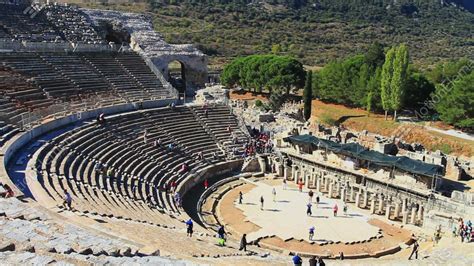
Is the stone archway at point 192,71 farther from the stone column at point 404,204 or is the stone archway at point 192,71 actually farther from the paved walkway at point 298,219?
the stone column at point 404,204

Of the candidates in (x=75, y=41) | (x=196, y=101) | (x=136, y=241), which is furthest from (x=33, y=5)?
(x=136, y=241)

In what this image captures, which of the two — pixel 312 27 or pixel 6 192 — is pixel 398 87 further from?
pixel 312 27

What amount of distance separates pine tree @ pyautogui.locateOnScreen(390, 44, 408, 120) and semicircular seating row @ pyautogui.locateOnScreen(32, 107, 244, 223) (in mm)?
20822

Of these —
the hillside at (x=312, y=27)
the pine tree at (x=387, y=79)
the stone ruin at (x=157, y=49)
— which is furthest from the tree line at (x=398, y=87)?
the hillside at (x=312, y=27)

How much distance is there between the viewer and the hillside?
98750 mm

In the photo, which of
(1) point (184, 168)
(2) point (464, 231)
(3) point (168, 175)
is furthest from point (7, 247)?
(1) point (184, 168)

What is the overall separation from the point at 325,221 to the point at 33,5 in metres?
35.8

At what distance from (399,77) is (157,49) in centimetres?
2459

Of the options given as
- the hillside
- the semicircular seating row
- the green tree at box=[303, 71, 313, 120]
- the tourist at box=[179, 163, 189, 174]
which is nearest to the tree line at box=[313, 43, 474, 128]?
the green tree at box=[303, 71, 313, 120]

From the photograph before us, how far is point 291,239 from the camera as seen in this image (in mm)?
25172

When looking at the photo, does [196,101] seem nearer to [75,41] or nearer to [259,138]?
[259,138]

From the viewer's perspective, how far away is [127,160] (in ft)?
95.7

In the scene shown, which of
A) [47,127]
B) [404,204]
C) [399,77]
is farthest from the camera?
[399,77]

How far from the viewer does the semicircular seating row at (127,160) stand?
67.2 ft
